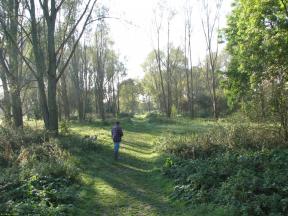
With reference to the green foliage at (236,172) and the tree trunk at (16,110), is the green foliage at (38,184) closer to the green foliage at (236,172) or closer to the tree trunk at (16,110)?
the green foliage at (236,172)

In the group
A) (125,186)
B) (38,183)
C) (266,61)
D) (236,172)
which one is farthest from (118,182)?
(266,61)

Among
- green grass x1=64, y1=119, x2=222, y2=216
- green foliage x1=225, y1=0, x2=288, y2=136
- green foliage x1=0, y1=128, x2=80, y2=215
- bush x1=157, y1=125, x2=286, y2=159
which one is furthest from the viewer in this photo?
bush x1=157, y1=125, x2=286, y2=159

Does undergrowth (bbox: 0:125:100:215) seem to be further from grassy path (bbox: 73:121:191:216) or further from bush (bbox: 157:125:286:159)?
bush (bbox: 157:125:286:159)

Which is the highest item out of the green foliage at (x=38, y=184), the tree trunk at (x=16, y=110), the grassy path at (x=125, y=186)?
the tree trunk at (x=16, y=110)

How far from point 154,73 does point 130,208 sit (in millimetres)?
71403

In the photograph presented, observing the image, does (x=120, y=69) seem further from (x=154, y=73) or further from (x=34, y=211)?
(x=34, y=211)

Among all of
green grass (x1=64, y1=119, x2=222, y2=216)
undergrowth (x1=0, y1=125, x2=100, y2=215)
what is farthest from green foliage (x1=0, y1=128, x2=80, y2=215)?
green grass (x1=64, y1=119, x2=222, y2=216)

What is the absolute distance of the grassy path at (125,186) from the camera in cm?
945

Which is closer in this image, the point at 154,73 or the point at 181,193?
the point at 181,193

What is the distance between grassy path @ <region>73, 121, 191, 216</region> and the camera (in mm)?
9445

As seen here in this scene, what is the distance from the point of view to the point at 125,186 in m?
12.0

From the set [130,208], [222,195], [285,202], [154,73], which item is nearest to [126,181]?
[130,208]

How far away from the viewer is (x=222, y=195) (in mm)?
8750

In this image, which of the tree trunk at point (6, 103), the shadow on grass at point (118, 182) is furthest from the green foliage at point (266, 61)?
the tree trunk at point (6, 103)
